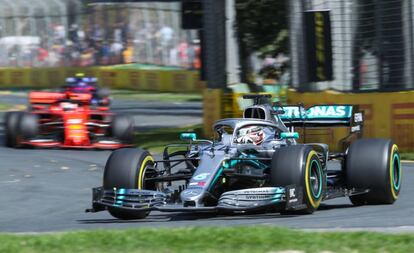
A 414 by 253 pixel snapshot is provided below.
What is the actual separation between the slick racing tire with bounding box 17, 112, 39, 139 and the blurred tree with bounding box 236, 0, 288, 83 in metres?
6.35

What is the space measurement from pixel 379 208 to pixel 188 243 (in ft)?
13.4

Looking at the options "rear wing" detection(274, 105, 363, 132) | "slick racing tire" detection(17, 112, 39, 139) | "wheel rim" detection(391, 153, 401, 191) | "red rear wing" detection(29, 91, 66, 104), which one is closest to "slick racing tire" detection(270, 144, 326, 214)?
"wheel rim" detection(391, 153, 401, 191)

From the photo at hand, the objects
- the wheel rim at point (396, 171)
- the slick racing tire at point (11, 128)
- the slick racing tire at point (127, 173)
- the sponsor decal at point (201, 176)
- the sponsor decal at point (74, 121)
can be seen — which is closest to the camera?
the sponsor decal at point (201, 176)

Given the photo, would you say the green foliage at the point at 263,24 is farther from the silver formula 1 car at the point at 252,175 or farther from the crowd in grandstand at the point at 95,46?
the crowd in grandstand at the point at 95,46

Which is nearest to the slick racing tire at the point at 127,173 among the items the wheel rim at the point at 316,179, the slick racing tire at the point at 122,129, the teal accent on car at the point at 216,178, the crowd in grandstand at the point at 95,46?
the teal accent on car at the point at 216,178

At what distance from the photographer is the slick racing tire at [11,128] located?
22.9m

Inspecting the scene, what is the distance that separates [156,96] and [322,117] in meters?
28.1

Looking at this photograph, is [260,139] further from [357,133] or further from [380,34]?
[380,34]

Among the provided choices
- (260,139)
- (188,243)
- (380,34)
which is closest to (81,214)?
(260,139)

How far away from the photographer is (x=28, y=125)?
74.5 feet

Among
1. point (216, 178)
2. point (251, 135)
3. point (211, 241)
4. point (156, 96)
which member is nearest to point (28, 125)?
point (251, 135)

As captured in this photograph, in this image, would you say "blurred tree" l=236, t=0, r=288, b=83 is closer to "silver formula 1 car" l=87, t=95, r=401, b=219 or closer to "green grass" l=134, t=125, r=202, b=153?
"green grass" l=134, t=125, r=202, b=153

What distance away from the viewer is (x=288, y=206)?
36.8 feet

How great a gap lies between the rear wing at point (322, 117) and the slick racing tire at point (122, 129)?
364 inches
